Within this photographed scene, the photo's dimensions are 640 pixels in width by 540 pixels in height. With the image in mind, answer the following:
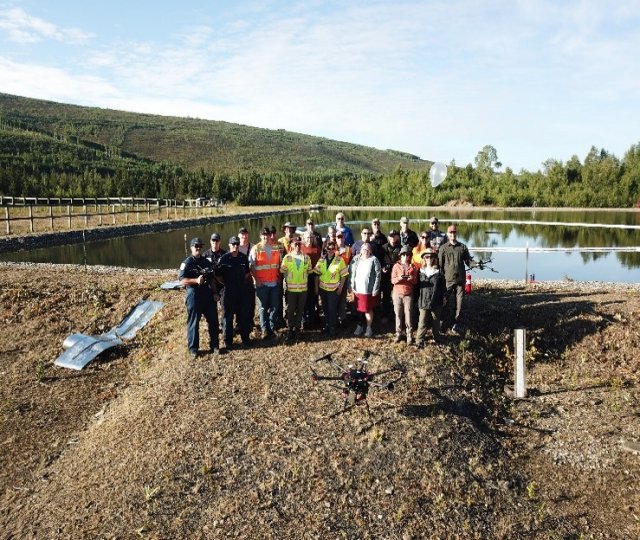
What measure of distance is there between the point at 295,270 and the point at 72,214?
25825 mm

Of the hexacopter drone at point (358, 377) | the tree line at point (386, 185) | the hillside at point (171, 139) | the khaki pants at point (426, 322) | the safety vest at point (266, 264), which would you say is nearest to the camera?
the hexacopter drone at point (358, 377)

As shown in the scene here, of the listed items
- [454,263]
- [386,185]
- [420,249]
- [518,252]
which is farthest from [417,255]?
[386,185]

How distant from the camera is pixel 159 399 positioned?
7223mm

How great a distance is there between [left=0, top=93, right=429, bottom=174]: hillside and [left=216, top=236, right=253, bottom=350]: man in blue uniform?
9868cm

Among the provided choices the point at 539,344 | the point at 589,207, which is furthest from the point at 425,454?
the point at 589,207

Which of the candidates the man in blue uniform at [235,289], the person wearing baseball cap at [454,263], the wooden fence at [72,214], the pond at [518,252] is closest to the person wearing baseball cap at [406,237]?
the person wearing baseball cap at [454,263]

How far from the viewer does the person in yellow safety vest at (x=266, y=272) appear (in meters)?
8.33

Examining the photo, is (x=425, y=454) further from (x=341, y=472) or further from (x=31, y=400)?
(x=31, y=400)

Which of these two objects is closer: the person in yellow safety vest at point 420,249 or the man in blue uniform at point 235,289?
the man in blue uniform at point 235,289

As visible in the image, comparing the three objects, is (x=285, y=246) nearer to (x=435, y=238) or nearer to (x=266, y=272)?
(x=266, y=272)

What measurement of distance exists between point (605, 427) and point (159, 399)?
19.9 feet

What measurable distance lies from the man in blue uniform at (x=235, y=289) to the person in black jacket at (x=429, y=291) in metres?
2.78

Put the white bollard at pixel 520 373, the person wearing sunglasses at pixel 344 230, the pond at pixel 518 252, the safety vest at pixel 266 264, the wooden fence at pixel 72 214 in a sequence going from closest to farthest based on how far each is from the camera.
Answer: the white bollard at pixel 520 373
the safety vest at pixel 266 264
the person wearing sunglasses at pixel 344 230
the pond at pixel 518 252
the wooden fence at pixel 72 214

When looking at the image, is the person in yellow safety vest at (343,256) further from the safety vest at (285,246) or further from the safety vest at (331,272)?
the safety vest at (285,246)
